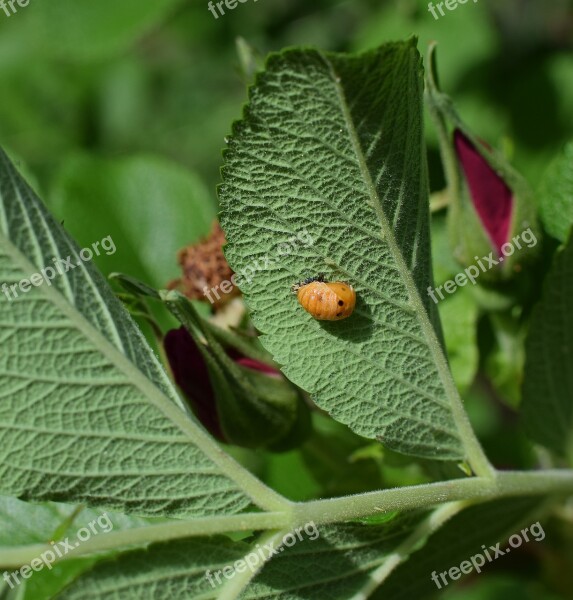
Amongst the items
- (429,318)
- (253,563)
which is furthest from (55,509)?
(429,318)

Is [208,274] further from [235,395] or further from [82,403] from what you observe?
[82,403]

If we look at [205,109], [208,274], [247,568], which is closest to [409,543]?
[247,568]

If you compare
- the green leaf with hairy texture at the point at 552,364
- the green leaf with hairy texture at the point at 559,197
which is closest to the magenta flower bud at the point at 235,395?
the green leaf with hairy texture at the point at 552,364

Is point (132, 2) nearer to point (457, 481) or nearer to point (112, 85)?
point (112, 85)

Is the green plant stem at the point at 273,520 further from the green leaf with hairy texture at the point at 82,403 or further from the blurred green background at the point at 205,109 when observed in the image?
the blurred green background at the point at 205,109

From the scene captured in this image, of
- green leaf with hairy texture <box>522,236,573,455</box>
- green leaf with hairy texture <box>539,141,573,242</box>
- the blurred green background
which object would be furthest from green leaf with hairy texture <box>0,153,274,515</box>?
green leaf with hairy texture <box>539,141,573,242</box>
